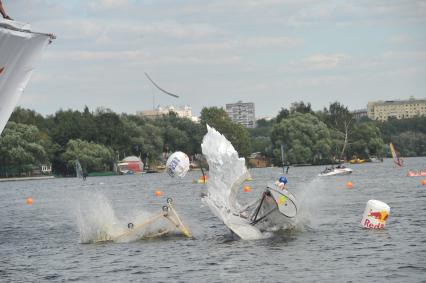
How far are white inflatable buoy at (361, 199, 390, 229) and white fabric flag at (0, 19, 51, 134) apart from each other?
60.5 feet

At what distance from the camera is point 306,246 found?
1636 inches

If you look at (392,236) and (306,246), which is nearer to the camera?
(306,246)

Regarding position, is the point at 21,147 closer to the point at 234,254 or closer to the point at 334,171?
the point at 334,171

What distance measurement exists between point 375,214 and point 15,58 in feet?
67.4

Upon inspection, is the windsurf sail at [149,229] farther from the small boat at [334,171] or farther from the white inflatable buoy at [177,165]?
the small boat at [334,171]

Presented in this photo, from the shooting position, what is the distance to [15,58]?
3525 cm

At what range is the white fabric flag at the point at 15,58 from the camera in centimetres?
3400

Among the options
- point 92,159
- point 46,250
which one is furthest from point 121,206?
point 92,159

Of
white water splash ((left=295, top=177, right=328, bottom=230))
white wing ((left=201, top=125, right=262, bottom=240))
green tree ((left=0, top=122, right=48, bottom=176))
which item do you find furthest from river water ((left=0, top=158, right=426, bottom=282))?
green tree ((left=0, top=122, right=48, bottom=176))

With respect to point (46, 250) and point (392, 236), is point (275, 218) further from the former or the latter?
Answer: point (46, 250)

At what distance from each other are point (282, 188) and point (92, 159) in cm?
14950

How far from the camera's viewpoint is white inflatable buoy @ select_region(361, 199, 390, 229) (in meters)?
45.6

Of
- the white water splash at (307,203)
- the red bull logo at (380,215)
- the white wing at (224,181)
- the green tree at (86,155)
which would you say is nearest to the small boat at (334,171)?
the green tree at (86,155)

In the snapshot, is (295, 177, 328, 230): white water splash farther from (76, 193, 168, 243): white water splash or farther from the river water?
(76, 193, 168, 243): white water splash
